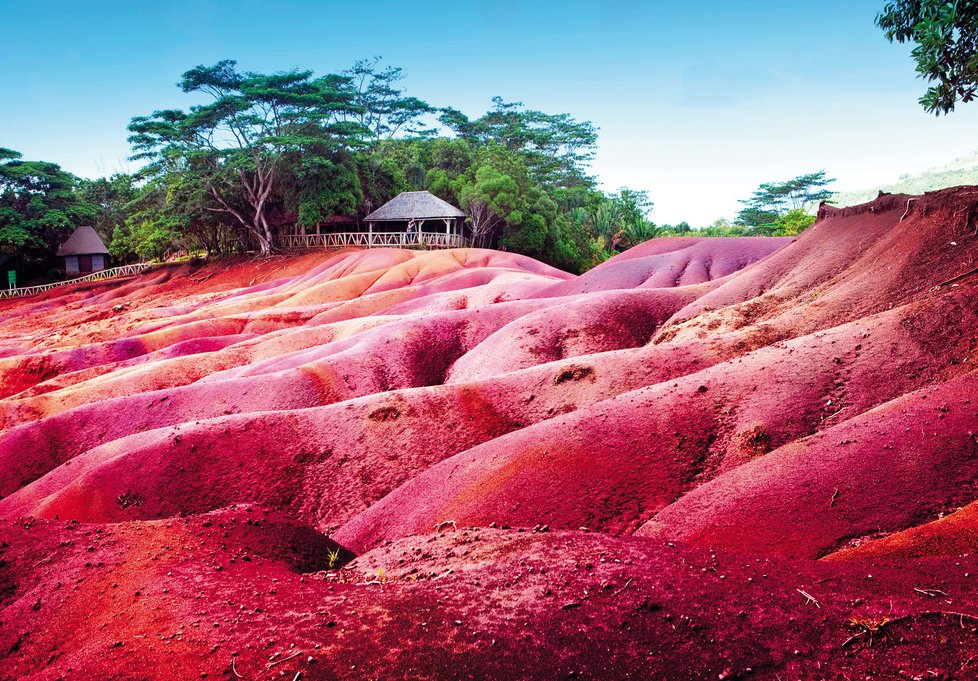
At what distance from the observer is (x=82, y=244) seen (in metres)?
60.4

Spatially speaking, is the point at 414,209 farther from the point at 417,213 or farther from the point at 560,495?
the point at 560,495

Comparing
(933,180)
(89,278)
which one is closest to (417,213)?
(89,278)

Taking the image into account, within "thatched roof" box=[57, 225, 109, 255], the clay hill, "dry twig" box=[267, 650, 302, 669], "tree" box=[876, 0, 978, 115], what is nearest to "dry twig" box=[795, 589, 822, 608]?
the clay hill

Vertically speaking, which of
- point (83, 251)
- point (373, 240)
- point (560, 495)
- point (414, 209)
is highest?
point (414, 209)

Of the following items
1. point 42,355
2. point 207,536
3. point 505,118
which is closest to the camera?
point 207,536

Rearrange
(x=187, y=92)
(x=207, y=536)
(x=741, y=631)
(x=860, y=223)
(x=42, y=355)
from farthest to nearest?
1. (x=187, y=92)
2. (x=42, y=355)
3. (x=860, y=223)
4. (x=207, y=536)
5. (x=741, y=631)

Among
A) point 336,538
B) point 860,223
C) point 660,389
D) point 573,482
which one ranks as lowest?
point 336,538

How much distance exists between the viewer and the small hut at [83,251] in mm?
60344

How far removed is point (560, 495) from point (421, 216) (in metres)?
43.7

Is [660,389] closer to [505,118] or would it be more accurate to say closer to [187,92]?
[187,92]

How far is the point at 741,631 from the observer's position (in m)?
4.95

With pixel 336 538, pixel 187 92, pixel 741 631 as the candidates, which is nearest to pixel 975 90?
pixel 741 631

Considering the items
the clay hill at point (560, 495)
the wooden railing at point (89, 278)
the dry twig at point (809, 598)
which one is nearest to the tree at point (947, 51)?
the clay hill at point (560, 495)

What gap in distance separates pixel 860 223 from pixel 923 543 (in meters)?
12.4
